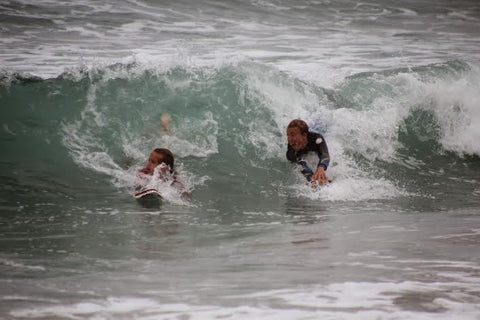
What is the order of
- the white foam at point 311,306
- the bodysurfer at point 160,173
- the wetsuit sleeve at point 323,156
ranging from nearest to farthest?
the white foam at point 311,306, the bodysurfer at point 160,173, the wetsuit sleeve at point 323,156

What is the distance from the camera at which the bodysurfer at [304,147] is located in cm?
851

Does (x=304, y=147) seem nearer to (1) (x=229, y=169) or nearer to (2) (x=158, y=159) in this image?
(1) (x=229, y=169)

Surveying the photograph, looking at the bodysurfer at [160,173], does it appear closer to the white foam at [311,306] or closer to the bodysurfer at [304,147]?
the bodysurfer at [304,147]

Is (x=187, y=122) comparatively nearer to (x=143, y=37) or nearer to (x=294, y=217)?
(x=294, y=217)

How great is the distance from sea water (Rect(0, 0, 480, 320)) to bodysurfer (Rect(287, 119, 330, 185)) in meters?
0.25

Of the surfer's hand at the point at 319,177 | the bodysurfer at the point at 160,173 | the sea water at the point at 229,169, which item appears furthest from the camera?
the surfer's hand at the point at 319,177

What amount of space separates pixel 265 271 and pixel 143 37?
12.5 meters

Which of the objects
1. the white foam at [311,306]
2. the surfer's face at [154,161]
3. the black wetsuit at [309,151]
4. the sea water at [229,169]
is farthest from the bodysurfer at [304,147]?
the white foam at [311,306]

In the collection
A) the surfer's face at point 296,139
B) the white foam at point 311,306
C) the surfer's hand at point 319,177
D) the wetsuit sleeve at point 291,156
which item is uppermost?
the surfer's face at point 296,139

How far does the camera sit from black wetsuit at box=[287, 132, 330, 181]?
8.52 metres

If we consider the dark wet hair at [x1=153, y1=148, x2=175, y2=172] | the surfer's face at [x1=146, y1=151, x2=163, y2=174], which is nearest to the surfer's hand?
the dark wet hair at [x1=153, y1=148, x2=175, y2=172]

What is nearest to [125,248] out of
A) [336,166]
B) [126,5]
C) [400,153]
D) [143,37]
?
[336,166]

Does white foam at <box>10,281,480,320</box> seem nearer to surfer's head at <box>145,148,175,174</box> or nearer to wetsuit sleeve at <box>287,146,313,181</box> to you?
surfer's head at <box>145,148,175,174</box>

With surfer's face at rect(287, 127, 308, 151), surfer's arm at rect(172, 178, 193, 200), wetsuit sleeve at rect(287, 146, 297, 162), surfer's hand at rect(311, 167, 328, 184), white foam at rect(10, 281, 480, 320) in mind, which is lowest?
surfer's arm at rect(172, 178, 193, 200)
